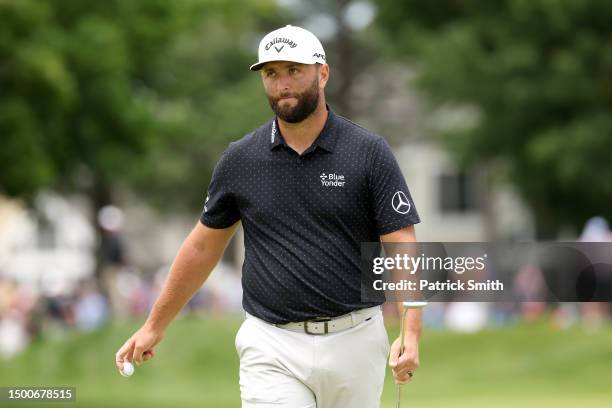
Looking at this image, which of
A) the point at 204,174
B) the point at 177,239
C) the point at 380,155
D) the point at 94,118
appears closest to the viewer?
the point at 380,155

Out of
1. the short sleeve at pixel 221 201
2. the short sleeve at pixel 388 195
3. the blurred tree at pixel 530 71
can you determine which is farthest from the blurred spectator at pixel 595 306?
the short sleeve at pixel 388 195

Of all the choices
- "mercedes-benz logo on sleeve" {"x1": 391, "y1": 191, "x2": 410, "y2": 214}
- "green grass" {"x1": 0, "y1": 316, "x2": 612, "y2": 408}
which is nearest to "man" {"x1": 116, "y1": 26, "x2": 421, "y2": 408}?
"mercedes-benz logo on sleeve" {"x1": 391, "y1": 191, "x2": 410, "y2": 214}

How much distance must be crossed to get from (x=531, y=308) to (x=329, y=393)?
818 inches

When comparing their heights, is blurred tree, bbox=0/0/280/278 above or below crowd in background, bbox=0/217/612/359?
above

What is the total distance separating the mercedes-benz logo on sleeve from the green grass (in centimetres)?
1330

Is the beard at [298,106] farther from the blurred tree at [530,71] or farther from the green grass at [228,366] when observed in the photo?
the blurred tree at [530,71]

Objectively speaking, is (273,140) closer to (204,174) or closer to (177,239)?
(204,174)

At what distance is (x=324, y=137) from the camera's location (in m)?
6.73

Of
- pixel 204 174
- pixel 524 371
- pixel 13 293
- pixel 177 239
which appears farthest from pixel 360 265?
pixel 177 239

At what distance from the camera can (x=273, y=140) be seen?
6.79 m

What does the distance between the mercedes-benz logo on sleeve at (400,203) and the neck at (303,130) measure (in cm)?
48

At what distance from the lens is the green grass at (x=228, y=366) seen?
20.7 meters

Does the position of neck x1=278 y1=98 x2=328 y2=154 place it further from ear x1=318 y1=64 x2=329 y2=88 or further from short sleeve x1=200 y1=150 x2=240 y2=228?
short sleeve x1=200 y1=150 x2=240 y2=228

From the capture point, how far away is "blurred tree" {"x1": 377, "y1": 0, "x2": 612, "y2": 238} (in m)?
24.1
